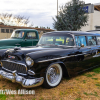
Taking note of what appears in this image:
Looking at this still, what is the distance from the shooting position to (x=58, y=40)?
452 centimetres

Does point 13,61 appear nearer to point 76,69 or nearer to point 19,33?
point 76,69

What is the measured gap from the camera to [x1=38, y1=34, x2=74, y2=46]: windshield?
4.36 meters

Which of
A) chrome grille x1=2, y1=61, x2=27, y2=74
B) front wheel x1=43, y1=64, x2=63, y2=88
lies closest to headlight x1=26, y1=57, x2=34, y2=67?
chrome grille x1=2, y1=61, x2=27, y2=74

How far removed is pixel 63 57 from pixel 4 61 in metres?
1.66

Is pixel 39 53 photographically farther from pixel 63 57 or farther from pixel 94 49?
pixel 94 49

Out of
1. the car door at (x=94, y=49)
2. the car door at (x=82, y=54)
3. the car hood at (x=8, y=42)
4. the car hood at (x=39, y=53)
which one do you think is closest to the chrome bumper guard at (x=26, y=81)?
the car hood at (x=39, y=53)

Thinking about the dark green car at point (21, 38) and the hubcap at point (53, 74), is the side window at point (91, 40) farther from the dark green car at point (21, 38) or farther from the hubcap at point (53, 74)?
the dark green car at point (21, 38)

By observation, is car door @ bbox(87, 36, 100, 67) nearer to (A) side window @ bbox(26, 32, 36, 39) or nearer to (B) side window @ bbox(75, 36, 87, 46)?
(B) side window @ bbox(75, 36, 87, 46)

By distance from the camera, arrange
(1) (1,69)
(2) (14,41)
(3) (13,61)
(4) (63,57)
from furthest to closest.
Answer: (2) (14,41), (1) (1,69), (4) (63,57), (3) (13,61)

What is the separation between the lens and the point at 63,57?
379cm

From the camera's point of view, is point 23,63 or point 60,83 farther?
point 60,83

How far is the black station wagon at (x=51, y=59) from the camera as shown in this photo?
126 inches

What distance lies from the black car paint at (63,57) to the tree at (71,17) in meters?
14.0

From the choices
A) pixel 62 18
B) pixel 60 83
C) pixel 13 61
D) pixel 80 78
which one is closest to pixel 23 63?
pixel 13 61
